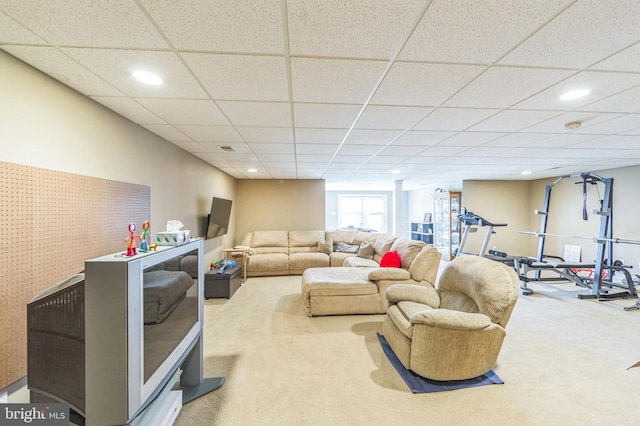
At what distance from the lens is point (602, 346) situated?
252cm

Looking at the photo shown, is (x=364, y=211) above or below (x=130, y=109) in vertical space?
below

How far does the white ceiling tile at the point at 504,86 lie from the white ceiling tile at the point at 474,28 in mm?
237

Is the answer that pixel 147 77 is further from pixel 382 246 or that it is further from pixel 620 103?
pixel 382 246

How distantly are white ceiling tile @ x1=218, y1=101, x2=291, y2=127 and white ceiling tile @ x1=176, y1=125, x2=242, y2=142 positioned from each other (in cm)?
27

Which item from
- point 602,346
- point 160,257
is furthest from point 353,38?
point 602,346

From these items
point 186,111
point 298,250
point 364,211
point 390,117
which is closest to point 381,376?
point 390,117

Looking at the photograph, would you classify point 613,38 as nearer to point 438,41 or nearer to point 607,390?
point 438,41

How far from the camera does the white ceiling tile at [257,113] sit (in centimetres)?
205

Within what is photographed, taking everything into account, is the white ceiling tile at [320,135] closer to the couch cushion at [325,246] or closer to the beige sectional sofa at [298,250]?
the beige sectional sofa at [298,250]

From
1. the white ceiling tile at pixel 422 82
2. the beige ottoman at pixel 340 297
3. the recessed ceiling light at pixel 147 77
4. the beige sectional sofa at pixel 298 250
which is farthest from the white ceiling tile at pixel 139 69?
the beige sectional sofa at pixel 298 250

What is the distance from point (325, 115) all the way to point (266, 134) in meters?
0.87

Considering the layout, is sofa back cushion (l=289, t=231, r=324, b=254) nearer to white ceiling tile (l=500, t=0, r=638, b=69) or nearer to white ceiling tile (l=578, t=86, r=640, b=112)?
white ceiling tile (l=578, t=86, r=640, b=112)

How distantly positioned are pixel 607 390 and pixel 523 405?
781mm

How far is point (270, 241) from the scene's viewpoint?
6191 mm
